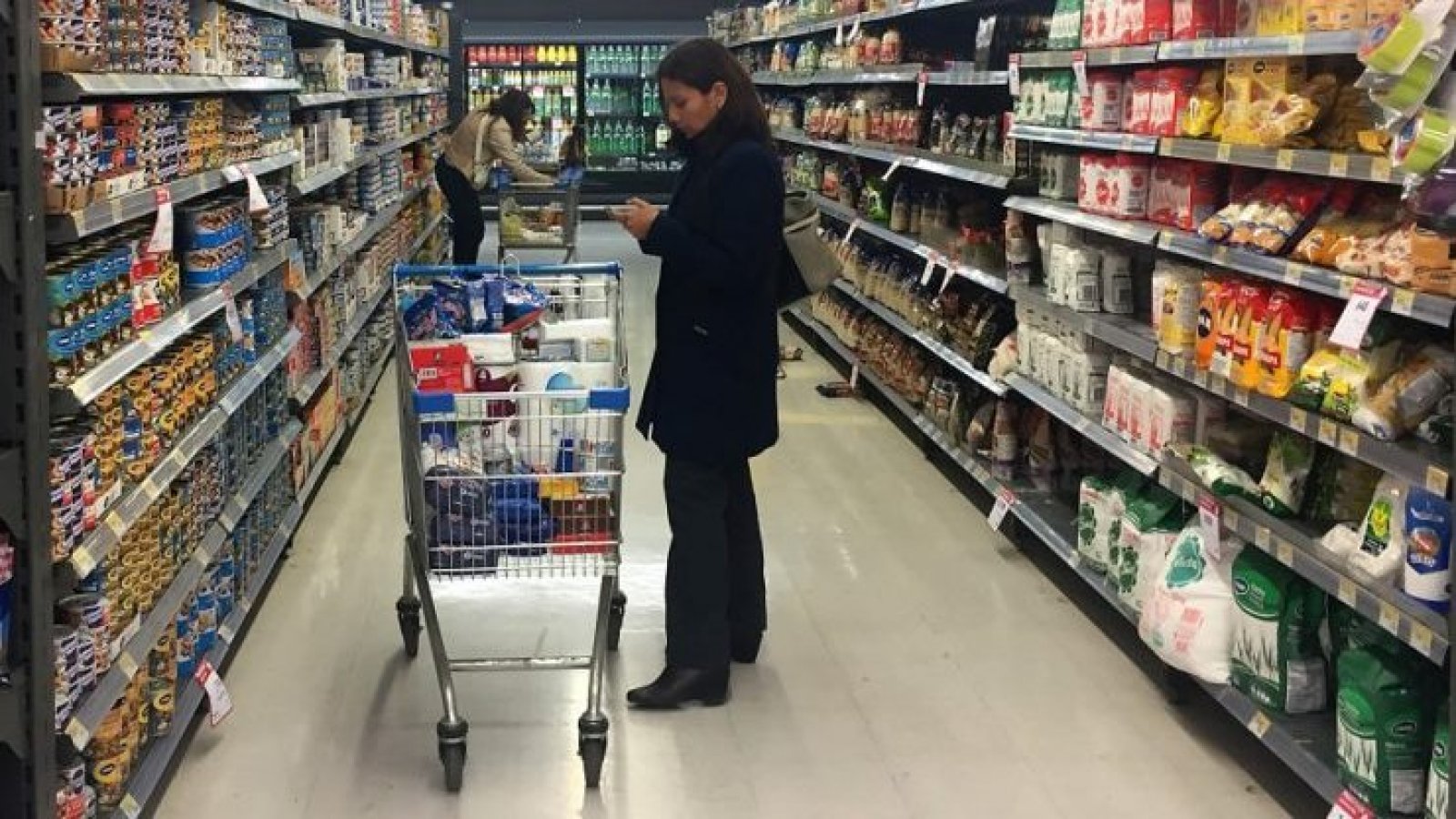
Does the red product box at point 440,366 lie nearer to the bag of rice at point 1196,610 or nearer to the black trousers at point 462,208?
the bag of rice at point 1196,610

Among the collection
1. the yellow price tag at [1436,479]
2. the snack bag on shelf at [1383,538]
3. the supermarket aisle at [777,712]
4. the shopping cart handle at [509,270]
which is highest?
the shopping cart handle at [509,270]

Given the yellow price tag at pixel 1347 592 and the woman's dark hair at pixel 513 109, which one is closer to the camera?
the yellow price tag at pixel 1347 592

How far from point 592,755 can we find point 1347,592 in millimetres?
1684

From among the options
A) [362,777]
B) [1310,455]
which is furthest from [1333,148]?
[362,777]

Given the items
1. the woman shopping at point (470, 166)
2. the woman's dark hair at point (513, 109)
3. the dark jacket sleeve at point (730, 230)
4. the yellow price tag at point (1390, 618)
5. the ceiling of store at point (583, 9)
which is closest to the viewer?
the yellow price tag at point (1390, 618)

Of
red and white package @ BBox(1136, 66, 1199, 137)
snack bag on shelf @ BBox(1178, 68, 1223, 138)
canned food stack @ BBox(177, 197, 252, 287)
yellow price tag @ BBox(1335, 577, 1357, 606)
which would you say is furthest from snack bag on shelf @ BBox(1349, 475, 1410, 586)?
canned food stack @ BBox(177, 197, 252, 287)

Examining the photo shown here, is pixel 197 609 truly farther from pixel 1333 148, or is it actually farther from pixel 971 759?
pixel 1333 148

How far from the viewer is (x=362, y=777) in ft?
11.8

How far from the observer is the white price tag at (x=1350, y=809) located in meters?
3.00

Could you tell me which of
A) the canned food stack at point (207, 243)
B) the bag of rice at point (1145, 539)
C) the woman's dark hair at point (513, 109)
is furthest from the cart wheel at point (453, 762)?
the woman's dark hair at point (513, 109)

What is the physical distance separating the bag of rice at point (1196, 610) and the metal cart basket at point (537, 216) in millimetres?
7512

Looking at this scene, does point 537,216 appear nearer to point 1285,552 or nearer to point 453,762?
point 453,762

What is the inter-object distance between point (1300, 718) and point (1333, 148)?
1.30 m

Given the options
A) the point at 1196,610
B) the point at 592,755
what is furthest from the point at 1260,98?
the point at 592,755
